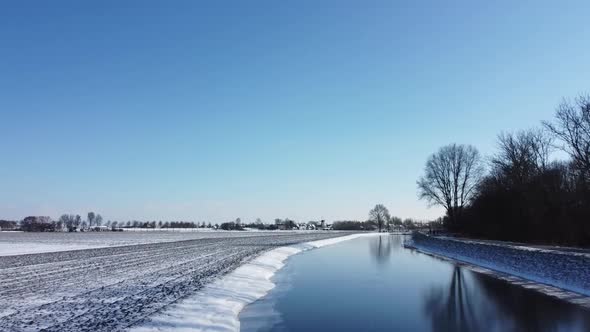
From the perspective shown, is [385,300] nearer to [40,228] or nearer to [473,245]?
[473,245]

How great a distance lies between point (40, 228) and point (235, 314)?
648 feet

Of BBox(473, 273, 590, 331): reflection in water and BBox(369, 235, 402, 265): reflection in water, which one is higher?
BBox(369, 235, 402, 265): reflection in water

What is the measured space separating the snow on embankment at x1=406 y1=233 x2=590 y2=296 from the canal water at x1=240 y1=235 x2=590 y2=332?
2479 mm

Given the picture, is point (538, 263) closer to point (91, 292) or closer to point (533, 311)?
point (533, 311)

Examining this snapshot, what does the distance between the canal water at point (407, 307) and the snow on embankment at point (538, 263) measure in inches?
97.6

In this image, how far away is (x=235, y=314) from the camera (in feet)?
48.3

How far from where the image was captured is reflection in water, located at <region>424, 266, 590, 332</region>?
42.4 feet

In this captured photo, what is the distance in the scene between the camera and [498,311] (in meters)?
15.2

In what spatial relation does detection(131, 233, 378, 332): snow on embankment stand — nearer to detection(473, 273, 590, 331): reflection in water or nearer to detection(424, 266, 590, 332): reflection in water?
detection(424, 266, 590, 332): reflection in water

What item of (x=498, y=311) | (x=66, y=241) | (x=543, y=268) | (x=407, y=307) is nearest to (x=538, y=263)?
(x=543, y=268)

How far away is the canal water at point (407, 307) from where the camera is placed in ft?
43.2

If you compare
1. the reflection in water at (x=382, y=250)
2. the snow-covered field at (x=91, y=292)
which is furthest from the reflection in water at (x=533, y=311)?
the reflection in water at (x=382, y=250)

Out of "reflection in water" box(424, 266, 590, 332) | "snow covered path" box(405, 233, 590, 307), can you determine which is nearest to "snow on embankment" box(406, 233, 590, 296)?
"snow covered path" box(405, 233, 590, 307)

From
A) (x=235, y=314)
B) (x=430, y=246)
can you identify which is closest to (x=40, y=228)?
(x=430, y=246)
